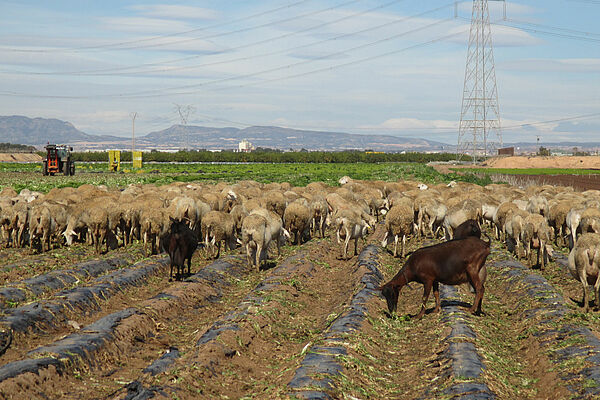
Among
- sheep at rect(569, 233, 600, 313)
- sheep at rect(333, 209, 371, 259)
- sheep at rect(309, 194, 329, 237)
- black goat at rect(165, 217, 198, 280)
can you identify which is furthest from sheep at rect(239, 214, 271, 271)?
sheep at rect(569, 233, 600, 313)

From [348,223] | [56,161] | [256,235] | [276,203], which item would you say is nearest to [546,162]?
[56,161]

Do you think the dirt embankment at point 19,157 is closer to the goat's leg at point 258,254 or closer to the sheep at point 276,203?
the sheep at point 276,203

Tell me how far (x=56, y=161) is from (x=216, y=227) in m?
53.2

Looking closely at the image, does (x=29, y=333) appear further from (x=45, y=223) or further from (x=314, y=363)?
(x=45, y=223)

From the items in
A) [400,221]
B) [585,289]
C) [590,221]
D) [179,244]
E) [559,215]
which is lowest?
[585,289]

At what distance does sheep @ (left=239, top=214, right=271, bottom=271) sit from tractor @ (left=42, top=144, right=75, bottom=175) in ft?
176

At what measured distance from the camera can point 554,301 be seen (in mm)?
14531

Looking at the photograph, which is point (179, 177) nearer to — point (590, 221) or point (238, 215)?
point (238, 215)

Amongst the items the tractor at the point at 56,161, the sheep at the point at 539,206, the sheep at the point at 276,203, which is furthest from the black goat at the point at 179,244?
the tractor at the point at 56,161

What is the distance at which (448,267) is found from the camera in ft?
44.1

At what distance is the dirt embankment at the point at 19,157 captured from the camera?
421ft

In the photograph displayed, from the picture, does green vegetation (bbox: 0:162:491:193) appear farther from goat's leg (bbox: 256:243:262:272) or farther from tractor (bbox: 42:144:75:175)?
goat's leg (bbox: 256:243:262:272)

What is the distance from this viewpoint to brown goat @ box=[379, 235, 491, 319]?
43.8 feet

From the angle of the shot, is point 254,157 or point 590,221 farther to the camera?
point 254,157
